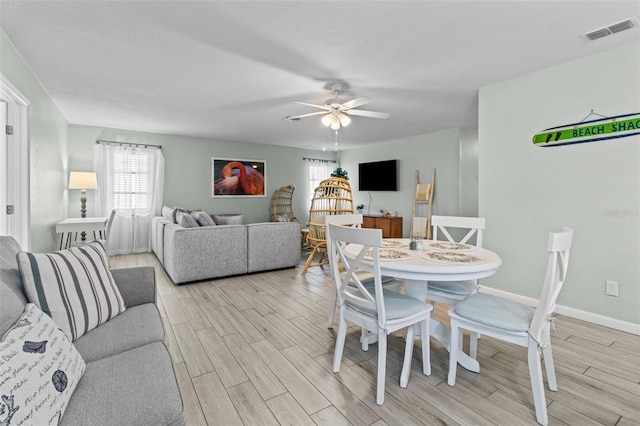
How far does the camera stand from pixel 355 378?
6.10ft

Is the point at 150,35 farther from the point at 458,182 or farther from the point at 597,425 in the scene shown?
the point at 458,182

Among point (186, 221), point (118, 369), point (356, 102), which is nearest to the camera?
point (118, 369)

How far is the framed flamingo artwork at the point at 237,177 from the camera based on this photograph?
643 cm

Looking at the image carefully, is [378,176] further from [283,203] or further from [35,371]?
[35,371]

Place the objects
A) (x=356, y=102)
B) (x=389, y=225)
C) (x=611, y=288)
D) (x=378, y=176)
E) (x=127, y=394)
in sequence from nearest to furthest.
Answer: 1. (x=127, y=394)
2. (x=611, y=288)
3. (x=356, y=102)
4. (x=389, y=225)
5. (x=378, y=176)

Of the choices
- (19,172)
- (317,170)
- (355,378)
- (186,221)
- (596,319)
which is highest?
(317,170)

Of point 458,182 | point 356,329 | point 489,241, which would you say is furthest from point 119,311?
point 458,182

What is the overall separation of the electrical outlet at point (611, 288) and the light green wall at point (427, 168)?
282 centimetres

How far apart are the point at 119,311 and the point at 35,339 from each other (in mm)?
826

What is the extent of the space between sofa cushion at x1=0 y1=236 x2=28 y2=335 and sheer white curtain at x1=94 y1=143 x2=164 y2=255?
4.46 metres

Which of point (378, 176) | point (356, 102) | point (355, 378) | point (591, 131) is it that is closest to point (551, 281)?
point (355, 378)

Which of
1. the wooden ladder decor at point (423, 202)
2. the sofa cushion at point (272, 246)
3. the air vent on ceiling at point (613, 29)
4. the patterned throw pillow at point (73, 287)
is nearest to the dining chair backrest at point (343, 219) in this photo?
the sofa cushion at point (272, 246)

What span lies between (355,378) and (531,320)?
3.47ft

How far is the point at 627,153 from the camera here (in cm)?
249
